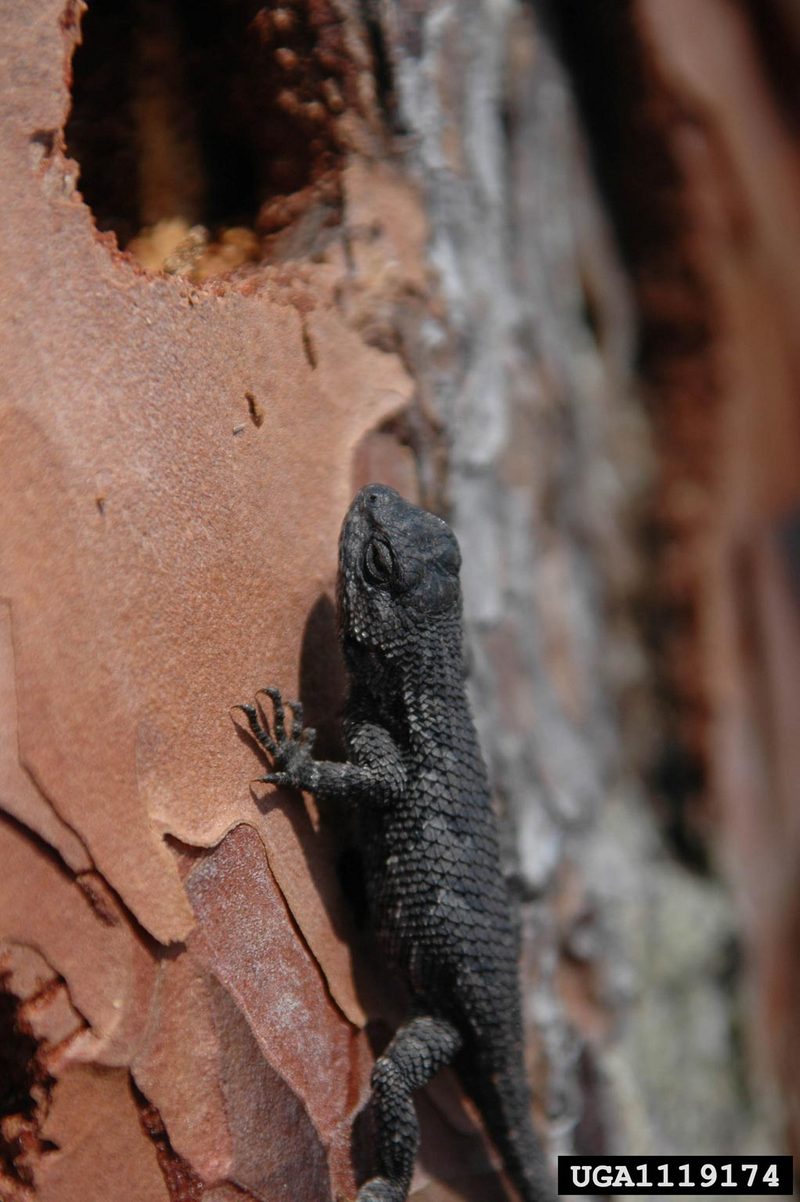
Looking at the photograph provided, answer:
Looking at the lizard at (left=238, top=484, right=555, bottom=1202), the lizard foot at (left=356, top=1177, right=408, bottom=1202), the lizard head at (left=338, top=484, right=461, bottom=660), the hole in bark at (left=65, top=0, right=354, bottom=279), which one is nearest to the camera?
the lizard foot at (left=356, top=1177, right=408, bottom=1202)

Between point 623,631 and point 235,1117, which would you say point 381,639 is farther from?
point 623,631

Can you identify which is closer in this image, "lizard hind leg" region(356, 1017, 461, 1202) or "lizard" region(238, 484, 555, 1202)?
"lizard hind leg" region(356, 1017, 461, 1202)

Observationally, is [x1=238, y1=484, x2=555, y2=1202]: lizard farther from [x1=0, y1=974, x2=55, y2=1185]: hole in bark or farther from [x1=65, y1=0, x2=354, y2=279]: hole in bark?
[x1=65, y1=0, x2=354, y2=279]: hole in bark

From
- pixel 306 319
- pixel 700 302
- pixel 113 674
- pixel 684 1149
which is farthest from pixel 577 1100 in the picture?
pixel 700 302

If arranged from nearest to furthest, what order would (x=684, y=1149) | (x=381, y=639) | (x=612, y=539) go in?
(x=381, y=639) → (x=684, y=1149) → (x=612, y=539)

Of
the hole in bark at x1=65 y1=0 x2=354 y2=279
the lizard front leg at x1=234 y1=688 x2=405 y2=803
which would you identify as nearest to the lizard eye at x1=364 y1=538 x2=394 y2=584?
the lizard front leg at x1=234 y1=688 x2=405 y2=803

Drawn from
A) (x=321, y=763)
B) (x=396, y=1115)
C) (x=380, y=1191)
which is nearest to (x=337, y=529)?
(x=321, y=763)

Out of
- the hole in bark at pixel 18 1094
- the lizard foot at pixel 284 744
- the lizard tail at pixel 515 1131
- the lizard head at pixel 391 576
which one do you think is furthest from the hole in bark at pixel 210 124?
the lizard tail at pixel 515 1131
